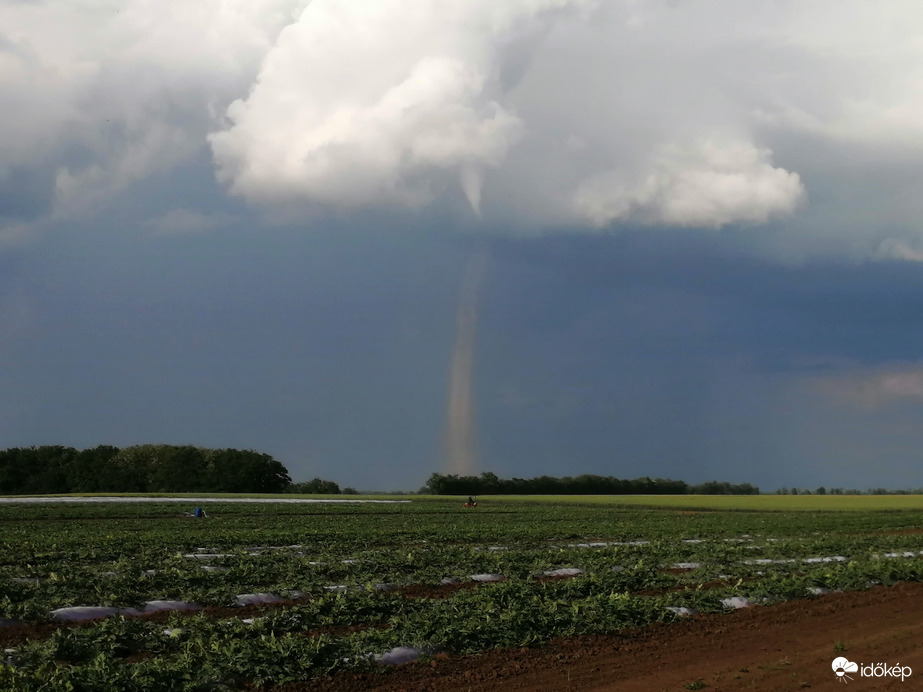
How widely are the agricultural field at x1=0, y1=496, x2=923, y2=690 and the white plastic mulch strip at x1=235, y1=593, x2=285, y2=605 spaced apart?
35 mm

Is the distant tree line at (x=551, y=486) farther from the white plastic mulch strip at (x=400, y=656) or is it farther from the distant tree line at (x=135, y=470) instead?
the white plastic mulch strip at (x=400, y=656)

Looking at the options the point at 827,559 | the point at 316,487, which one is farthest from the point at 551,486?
the point at 827,559

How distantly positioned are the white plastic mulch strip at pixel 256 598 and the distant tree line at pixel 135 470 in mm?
101512

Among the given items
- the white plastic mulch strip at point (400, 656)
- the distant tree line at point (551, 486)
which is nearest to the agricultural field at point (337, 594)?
the white plastic mulch strip at point (400, 656)

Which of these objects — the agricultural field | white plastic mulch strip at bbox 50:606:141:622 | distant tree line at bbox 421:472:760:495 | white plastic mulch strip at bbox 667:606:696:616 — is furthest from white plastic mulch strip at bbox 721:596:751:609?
distant tree line at bbox 421:472:760:495

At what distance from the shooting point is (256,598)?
1645 cm

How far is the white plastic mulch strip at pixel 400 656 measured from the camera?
37.8 feet

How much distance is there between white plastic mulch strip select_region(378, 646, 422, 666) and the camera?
11531mm

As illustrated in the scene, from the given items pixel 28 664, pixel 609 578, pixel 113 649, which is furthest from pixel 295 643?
pixel 609 578

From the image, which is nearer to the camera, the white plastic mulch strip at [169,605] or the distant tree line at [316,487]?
the white plastic mulch strip at [169,605]

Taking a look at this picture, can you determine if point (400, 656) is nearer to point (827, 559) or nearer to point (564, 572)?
point (564, 572)

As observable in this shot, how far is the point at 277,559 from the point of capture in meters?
22.8

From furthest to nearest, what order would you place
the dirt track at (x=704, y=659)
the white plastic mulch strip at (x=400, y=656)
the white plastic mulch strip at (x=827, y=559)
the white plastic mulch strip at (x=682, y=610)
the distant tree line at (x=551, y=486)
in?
the distant tree line at (x=551, y=486)
the white plastic mulch strip at (x=827, y=559)
the white plastic mulch strip at (x=682, y=610)
the white plastic mulch strip at (x=400, y=656)
the dirt track at (x=704, y=659)

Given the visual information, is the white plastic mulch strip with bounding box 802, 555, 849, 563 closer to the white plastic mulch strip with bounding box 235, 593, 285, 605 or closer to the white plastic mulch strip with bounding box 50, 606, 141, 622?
the white plastic mulch strip with bounding box 235, 593, 285, 605
